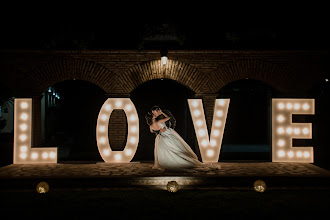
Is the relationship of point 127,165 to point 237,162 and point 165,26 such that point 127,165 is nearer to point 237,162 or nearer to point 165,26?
point 237,162

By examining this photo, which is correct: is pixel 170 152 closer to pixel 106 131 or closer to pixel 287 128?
pixel 106 131

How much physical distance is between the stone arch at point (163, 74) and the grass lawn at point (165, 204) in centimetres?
393

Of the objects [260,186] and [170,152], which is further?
[170,152]

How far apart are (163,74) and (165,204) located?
4.99 m

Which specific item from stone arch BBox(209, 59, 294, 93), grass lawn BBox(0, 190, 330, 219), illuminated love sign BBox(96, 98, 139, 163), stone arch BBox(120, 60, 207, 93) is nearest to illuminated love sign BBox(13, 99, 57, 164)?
illuminated love sign BBox(96, 98, 139, 163)

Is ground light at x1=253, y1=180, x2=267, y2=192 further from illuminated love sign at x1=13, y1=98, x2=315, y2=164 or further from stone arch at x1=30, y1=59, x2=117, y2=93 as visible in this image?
stone arch at x1=30, y1=59, x2=117, y2=93

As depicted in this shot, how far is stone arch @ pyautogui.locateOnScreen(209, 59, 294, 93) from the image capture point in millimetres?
11000

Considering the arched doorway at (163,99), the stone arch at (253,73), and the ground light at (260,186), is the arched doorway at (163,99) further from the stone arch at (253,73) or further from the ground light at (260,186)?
the ground light at (260,186)

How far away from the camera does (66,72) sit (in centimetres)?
1087

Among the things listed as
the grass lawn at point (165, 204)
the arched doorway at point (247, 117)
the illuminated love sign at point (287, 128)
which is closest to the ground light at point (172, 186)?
the grass lawn at point (165, 204)

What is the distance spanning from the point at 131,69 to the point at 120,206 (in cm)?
520

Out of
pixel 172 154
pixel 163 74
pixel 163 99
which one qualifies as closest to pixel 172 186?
pixel 172 154

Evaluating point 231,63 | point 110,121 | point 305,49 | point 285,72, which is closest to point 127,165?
point 110,121

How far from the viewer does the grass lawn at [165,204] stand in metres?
6.11
